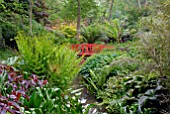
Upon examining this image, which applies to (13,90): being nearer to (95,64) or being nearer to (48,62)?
(48,62)

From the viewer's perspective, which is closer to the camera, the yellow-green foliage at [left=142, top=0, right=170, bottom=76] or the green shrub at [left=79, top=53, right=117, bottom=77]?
the yellow-green foliage at [left=142, top=0, right=170, bottom=76]

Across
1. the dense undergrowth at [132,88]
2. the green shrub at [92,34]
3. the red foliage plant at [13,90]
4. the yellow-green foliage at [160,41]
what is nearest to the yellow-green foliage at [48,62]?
the red foliage plant at [13,90]

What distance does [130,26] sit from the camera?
12.7m

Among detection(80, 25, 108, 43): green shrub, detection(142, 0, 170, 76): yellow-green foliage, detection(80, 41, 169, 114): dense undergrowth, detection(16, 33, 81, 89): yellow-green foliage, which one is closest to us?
detection(142, 0, 170, 76): yellow-green foliage

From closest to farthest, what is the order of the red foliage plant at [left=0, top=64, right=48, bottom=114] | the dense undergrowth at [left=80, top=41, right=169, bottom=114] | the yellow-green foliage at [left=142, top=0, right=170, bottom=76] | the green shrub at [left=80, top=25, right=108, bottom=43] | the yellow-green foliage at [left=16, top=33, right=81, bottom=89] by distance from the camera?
the red foliage plant at [left=0, top=64, right=48, bottom=114] < the yellow-green foliage at [left=142, top=0, right=170, bottom=76] < the dense undergrowth at [left=80, top=41, right=169, bottom=114] < the yellow-green foliage at [left=16, top=33, right=81, bottom=89] < the green shrub at [left=80, top=25, right=108, bottom=43]

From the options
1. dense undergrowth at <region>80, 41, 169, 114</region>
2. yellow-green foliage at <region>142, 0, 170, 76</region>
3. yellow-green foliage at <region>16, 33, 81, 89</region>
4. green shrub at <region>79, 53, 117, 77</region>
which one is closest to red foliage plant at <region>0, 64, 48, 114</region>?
yellow-green foliage at <region>16, 33, 81, 89</region>

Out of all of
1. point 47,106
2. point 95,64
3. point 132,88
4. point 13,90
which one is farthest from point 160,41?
point 95,64

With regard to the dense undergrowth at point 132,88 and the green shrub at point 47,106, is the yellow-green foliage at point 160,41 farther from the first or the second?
the green shrub at point 47,106

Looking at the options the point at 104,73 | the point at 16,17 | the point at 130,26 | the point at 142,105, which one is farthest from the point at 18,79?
the point at 130,26

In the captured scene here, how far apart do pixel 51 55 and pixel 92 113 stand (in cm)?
156

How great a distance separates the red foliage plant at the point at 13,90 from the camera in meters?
2.15

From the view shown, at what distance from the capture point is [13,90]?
111 inches

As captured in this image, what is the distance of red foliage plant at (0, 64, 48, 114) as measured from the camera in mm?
2146

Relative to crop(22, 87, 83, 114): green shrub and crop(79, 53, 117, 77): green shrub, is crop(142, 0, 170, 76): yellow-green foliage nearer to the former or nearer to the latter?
crop(22, 87, 83, 114): green shrub
